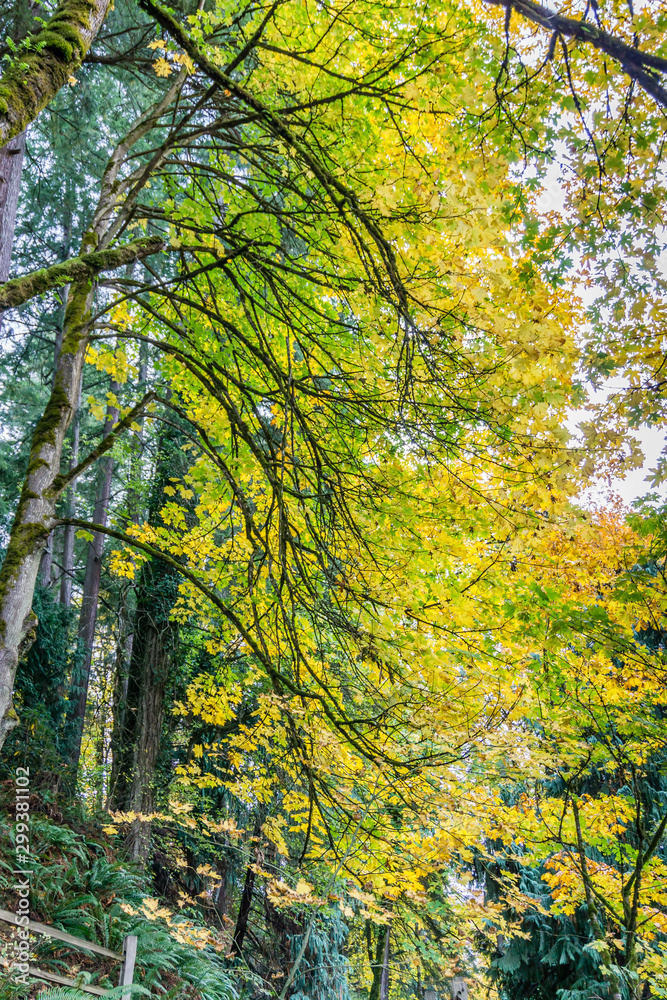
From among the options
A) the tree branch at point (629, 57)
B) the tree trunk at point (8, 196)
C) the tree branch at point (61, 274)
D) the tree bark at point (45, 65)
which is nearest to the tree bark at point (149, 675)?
the tree trunk at point (8, 196)

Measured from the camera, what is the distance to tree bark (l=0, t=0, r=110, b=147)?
7.41 feet

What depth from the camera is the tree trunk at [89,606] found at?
28.9 ft

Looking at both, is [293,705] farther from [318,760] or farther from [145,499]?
[145,499]

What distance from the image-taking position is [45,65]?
2.48 m

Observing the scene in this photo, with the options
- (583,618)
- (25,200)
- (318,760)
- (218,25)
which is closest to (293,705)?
(318,760)

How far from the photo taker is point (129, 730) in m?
7.73

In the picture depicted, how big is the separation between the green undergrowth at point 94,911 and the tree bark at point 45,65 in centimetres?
498

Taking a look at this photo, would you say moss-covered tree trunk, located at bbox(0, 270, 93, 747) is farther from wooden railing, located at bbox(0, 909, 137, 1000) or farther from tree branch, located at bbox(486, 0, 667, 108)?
tree branch, located at bbox(486, 0, 667, 108)

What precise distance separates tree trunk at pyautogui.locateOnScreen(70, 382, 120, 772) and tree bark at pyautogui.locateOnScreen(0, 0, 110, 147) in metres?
5.79

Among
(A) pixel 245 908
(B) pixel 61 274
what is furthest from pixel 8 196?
(A) pixel 245 908

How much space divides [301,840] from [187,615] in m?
3.77

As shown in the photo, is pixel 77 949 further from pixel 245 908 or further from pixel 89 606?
pixel 89 606

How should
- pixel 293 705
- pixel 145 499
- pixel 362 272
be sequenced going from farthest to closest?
pixel 145 499
pixel 293 705
pixel 362 272

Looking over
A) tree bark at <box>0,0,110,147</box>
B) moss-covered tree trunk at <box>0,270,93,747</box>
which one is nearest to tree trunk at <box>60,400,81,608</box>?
moss-covered tree trunk at <box>0,270,93,747</box>
